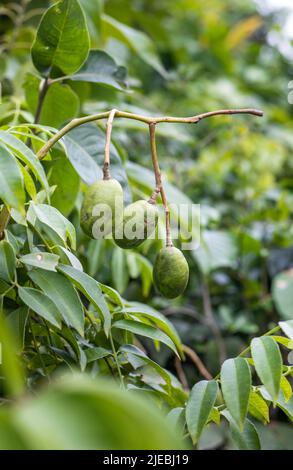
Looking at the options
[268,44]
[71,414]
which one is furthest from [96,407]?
[268,44]

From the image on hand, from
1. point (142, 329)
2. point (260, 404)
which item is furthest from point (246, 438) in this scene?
point (142, 329)

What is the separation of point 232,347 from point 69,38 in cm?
89

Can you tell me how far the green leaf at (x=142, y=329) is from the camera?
721 millimetres

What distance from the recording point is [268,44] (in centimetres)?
298

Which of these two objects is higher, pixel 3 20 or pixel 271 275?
pixel 3 20

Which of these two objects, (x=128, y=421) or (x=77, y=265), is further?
(x=77, y=265)

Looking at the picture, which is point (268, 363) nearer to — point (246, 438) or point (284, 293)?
point (246, 438)

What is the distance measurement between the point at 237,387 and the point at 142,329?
0.51ft

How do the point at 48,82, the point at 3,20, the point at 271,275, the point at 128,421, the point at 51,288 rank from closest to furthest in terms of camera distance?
the point at 128,421, the point at 51,288, the point at 48,82, the point at 271,275, the point at 3,20

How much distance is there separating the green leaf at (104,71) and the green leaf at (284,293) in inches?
27.2

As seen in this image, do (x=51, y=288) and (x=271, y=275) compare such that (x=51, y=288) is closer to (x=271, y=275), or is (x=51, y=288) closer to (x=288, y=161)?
(x=271, y=275)

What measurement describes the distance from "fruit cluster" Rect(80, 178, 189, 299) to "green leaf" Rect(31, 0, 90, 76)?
29cm

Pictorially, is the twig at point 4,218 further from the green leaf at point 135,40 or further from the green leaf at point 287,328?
the green leaf at point 135,40

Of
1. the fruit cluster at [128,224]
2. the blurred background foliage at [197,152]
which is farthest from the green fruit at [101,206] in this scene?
the blurred background foliage at [197,152]
